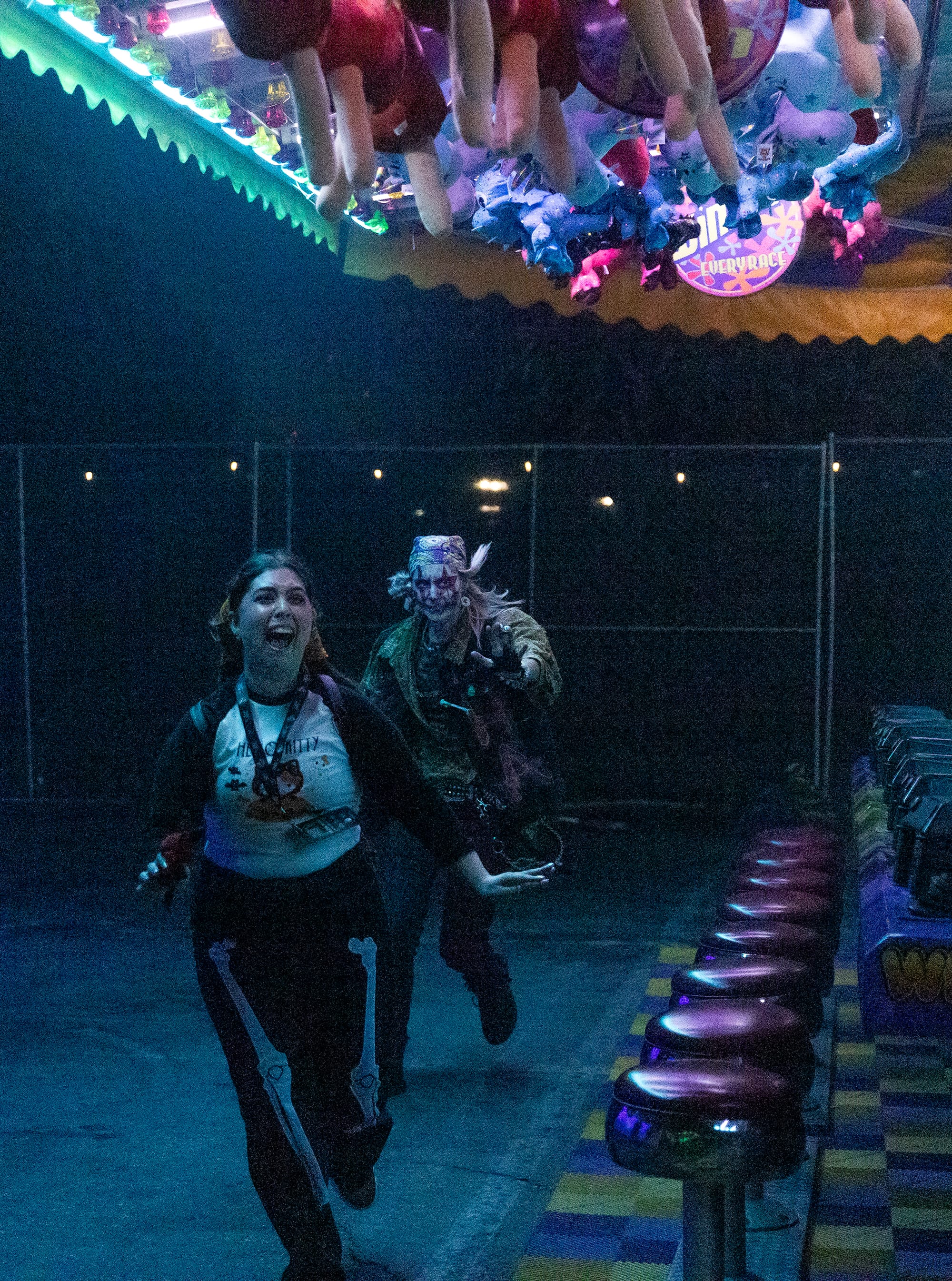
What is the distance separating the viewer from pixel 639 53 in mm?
2406

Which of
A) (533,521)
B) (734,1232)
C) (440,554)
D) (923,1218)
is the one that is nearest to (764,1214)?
(923,1218)

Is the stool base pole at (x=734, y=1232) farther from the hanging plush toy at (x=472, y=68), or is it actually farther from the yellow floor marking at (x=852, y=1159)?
the hanging plush toy at (x=472, y=68)

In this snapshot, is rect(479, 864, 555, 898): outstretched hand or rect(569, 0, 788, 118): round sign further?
rect(479, 864, 555, 898): outstretched hand

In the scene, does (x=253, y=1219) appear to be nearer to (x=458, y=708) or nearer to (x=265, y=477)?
(x=458, y=708)

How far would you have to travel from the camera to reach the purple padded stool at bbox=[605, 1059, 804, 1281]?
9.52ft

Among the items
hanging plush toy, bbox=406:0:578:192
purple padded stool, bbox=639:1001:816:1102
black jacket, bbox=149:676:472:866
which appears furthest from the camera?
black jacket, bbox=149:676:472:866

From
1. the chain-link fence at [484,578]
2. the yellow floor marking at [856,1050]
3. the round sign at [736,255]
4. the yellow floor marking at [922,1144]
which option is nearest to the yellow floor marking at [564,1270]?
the yellow floor marking at [922,1144]

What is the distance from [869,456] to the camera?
459 inches

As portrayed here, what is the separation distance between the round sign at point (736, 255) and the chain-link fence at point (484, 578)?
11.7 ft

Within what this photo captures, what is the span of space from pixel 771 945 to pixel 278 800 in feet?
4.70

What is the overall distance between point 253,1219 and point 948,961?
210 cm

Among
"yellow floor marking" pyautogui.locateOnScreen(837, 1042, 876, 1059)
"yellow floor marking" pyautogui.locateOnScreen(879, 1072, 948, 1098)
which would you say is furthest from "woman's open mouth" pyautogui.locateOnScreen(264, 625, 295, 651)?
"yellow floor marking" pyautogui.locateOnScreen(837, 1042, 876, 1059)

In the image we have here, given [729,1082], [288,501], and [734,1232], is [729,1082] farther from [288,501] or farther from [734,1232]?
[288,501]

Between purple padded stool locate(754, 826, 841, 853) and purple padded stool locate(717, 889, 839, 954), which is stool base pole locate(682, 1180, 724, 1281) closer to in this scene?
purple padded stool locate(717, 889, 839, 954)
